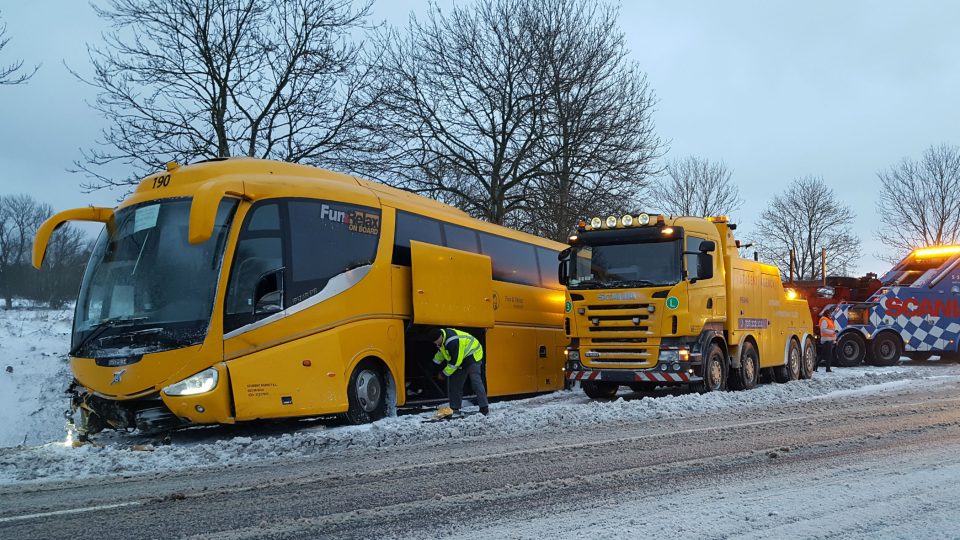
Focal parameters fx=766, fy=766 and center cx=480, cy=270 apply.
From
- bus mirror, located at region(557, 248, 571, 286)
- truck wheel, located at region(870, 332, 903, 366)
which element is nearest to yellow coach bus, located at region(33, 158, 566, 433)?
bus mirror, located at region(557, 248, 571, 286)

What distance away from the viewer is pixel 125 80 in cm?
1677

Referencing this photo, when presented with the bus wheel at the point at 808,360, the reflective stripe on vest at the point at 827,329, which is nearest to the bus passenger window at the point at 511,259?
the bus wheel at the point at 808,360

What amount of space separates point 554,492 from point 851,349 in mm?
19482

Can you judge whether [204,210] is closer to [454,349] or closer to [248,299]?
[248,299]

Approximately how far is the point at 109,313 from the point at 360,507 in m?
5.03

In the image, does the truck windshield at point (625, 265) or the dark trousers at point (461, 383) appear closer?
the dark trousers at point (461, 383)

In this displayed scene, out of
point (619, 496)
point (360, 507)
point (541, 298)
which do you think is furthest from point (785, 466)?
point (541, 298)

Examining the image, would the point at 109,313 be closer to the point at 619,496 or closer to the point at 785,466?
the point at 619,496

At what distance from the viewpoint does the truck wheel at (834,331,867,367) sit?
22.3 meters

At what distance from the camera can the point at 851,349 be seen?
2242 cm

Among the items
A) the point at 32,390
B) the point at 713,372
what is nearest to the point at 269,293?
the point at 713,372

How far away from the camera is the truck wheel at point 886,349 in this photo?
2217 cm

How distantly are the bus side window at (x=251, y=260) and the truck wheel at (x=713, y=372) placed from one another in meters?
7.49

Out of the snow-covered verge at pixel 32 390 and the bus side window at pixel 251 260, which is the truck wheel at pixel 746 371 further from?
the snow-covered verge at pixel 32 390
